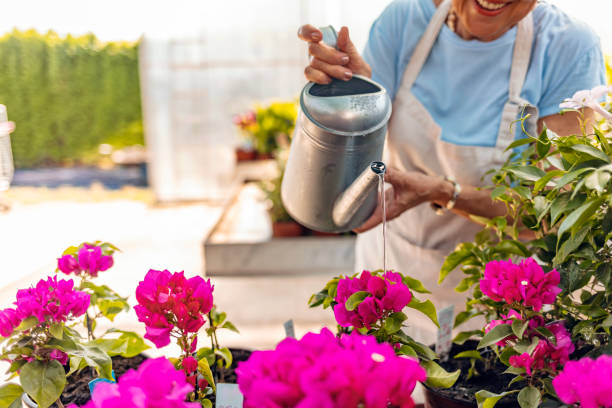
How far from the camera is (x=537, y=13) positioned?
1.13 meters

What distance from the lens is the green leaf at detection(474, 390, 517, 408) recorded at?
0.67 m

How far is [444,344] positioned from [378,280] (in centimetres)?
38

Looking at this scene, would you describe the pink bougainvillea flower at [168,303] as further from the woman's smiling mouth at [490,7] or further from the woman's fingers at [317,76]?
the woman's smiling mouth at [490,7]

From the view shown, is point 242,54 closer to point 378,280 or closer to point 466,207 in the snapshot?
point 466,207

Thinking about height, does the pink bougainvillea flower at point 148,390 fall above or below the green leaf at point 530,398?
above

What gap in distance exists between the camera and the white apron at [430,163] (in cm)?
113

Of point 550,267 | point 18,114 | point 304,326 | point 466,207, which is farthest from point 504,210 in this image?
point 18,114

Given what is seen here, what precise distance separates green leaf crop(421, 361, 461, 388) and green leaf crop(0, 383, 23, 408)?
516 mm

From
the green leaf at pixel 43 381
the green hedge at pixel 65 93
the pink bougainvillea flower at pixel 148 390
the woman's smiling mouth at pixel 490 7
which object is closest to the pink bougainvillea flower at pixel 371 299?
the pink bougainvillea flower at pixel 148 390

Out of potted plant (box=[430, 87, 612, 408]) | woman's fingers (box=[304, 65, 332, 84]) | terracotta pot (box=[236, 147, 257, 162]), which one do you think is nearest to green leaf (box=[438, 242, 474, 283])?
potted plant (box=[430, 87, 612, 408])

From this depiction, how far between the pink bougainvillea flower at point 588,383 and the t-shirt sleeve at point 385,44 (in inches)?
32.7

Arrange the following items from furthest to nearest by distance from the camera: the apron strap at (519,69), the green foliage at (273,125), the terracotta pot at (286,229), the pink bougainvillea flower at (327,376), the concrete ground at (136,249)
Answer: the green foliage at (273,125)
the terracotta pot at (286,229)
the concrete ground at (136,249)
the apron strap at (519,69)
the pink bougainvillea flower at (327,376)

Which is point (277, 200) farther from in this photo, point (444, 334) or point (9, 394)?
point (9, 394)

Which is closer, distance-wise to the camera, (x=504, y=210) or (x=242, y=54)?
(x=504, y=210)
